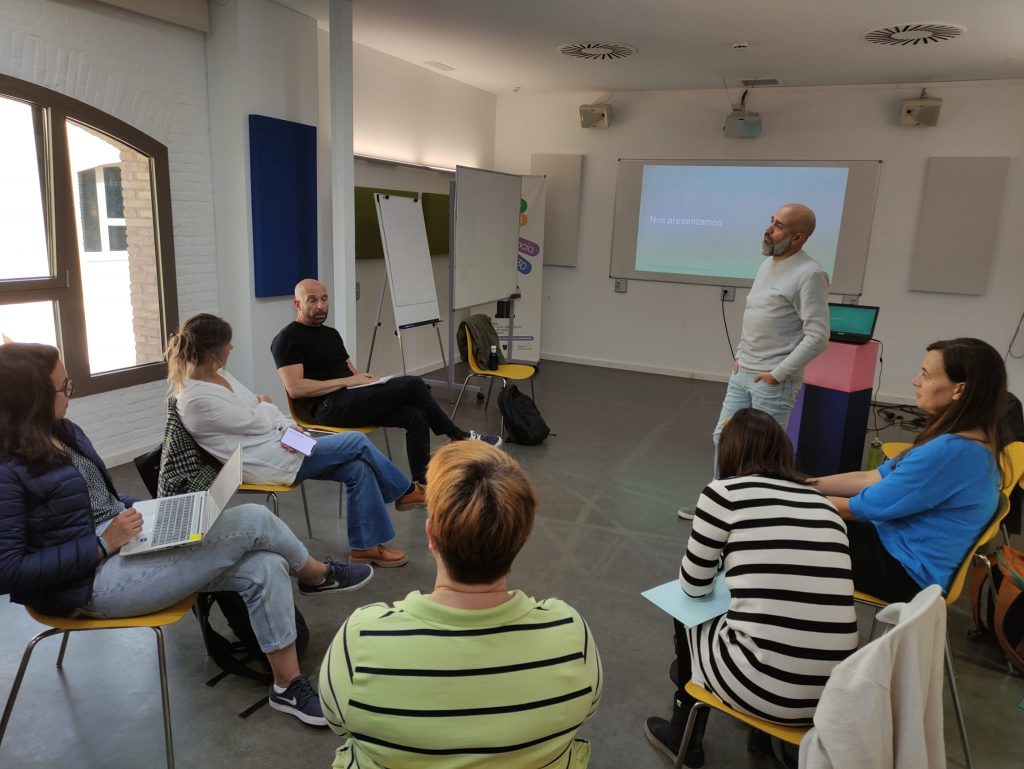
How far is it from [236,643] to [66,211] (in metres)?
2.50

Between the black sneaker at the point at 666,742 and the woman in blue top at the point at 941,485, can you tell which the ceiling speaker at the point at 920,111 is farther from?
the black sneaker at the point at 666,742

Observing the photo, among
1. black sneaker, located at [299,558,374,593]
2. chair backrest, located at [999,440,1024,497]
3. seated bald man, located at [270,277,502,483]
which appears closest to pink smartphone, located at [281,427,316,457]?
black sneaker, located at [299,558,374,593]

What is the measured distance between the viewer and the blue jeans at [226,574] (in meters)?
1.68

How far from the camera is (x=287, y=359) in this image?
3.21m

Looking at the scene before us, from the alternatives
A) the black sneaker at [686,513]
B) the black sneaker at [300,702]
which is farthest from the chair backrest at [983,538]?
the black sneaker at [300,702]

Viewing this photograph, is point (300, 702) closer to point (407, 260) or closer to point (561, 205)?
point (407, 260)

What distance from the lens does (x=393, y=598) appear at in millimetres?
2607

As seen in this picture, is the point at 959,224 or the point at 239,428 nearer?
the point at 239,428

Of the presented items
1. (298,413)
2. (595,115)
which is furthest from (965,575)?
(595,115)

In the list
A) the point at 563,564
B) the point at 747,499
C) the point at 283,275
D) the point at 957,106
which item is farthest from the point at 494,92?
the point at 747,499

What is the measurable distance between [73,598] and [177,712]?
0.57 m

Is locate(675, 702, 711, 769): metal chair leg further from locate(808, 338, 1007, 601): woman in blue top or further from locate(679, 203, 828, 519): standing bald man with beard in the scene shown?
locate(679, 203, 828, 519): standing bald man with beard

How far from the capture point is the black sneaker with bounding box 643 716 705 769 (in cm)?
184

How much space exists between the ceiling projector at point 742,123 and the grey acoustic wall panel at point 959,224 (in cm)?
144
